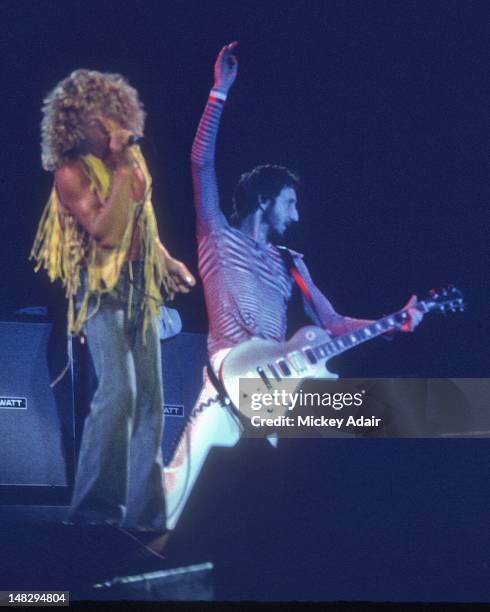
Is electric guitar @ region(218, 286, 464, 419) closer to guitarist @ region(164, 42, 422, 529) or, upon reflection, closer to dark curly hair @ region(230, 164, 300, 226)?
guitarist @ region(164, 42, 422, 529)

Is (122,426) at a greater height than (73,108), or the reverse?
(73,108)

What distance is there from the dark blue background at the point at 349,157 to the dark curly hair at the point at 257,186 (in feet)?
0.13

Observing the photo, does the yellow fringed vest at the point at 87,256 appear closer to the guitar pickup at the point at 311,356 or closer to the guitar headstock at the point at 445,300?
the guitar pickup at the point at 311,356

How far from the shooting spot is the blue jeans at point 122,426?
3.36m

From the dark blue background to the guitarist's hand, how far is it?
36mm

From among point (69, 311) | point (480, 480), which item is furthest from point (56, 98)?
point (480, 480)

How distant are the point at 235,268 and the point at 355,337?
20.7 inches

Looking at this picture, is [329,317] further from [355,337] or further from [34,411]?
[34,411]

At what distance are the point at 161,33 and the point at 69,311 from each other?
1.11 metres

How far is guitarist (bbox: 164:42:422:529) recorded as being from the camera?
3.44 meters

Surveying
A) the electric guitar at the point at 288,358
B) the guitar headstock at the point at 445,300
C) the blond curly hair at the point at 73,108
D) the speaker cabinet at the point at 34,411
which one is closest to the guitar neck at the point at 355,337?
the electric guitar at the point at 288,358

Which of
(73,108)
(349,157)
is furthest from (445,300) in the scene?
(73,108)

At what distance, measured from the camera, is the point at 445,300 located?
351 cm

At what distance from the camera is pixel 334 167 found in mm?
3549
